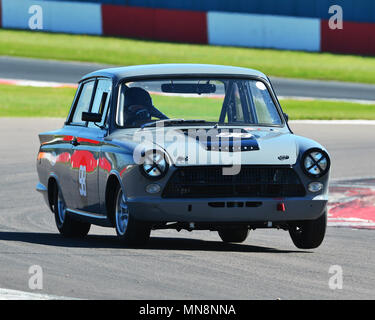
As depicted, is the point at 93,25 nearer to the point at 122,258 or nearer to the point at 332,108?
the point at 332,108

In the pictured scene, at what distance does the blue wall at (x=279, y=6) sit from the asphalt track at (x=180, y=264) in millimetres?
28097

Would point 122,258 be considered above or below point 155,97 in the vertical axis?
below

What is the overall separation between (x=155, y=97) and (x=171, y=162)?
1.27m

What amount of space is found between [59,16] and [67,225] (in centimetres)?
2896

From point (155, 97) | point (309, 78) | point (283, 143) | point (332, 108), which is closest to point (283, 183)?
point (283, 143)

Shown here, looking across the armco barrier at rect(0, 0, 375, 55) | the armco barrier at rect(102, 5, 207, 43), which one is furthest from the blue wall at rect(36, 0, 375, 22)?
the armco barrier at rect(102, 5, 207, 43)

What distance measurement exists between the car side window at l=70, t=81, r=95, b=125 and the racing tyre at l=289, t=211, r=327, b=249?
2.44 meters

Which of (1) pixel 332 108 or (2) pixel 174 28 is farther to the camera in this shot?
(2) pixel 174 28

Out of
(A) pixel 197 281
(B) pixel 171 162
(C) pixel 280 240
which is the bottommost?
(C) pixel 280 240

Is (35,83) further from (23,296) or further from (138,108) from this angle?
(23,296)

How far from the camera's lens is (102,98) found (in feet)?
31.9

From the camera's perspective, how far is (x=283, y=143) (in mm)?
8688

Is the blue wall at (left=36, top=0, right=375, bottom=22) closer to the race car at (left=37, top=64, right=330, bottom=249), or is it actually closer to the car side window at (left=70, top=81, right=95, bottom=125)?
the car side window at (left=70, top=81, right=95, bottom=125)

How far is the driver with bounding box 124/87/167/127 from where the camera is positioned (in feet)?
30.5
